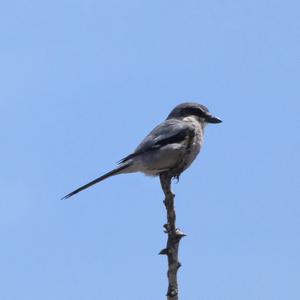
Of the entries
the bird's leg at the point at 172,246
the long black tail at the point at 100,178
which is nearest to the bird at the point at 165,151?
the long black tail at the point at 100,178

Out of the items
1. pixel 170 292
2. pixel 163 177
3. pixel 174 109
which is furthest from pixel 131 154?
pixel 170 292

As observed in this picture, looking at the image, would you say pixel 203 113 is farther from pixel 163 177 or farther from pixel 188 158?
pixel 163 177

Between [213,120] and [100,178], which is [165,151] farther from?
[213,120]

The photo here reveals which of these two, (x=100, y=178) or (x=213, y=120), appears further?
(x=213, y=120)

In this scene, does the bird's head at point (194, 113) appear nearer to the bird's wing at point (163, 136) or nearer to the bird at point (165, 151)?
the bird at point (165, 151)

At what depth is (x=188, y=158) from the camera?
9828 millimetres

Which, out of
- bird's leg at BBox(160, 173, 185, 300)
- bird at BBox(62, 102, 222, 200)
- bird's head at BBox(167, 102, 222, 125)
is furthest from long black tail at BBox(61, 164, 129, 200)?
bird's leg at BBox(160, 173, 185, 300)

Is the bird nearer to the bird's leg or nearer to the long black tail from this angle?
the long black tail

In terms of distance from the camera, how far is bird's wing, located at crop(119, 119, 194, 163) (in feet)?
32.8

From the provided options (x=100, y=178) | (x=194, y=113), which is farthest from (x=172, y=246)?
(x=194, y=113)

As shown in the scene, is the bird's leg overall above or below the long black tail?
below

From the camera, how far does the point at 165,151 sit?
32.3ft

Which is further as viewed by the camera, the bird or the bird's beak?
the bird's beak

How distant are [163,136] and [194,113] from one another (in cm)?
100
